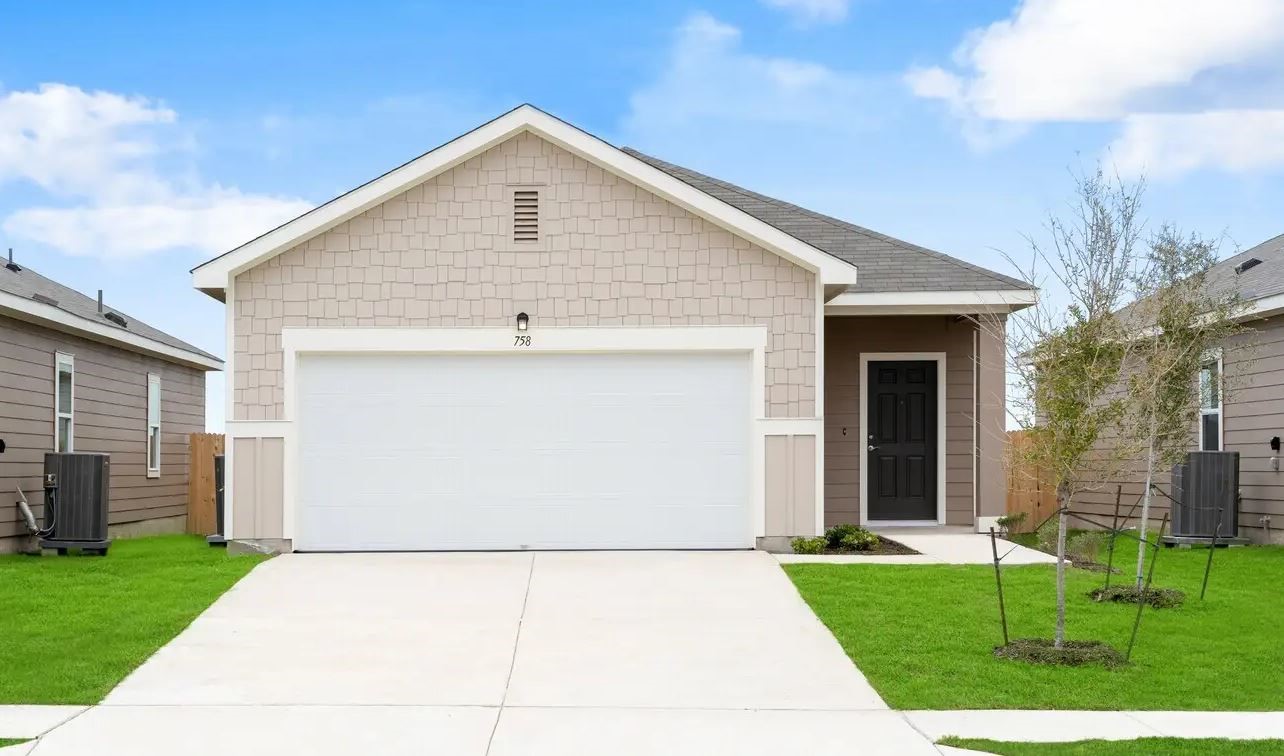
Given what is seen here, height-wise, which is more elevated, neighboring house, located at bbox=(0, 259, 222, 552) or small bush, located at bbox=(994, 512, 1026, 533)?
neighboring house, located at bbox=(0, 259, 222, 552)

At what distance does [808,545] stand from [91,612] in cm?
691

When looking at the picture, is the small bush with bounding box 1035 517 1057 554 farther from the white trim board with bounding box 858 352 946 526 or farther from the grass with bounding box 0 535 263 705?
the grass with bounding box 0 535 263 705

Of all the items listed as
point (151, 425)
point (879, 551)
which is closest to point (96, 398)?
point (151, 425)

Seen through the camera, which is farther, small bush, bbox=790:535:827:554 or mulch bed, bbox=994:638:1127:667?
small bush, bbox=790:535:827:554

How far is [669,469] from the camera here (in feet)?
45.1

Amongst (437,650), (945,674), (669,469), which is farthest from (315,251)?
(945,674)

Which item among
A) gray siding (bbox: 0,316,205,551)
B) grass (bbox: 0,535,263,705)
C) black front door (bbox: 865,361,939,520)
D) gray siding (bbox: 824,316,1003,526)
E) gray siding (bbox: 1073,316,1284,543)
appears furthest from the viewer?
black front door (bbox: 865,361,939,520)

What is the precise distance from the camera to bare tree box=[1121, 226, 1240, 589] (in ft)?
36.0

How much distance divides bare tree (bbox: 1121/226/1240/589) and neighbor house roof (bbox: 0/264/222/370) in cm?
1223

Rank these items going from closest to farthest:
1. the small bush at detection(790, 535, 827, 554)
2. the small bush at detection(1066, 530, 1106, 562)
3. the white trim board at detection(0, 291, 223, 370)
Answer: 1. the small bush at detection(790, 535, 827, 554)
2. the small bush at detection(1066, 530, 1106, 562)
3. the white trim board at detection(0, 291, 223, 370)

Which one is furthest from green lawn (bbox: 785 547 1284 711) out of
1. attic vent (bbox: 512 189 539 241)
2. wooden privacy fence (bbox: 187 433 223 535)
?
wooden privacy fence (bbox: 187 433 223 535)

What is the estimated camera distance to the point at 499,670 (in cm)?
883

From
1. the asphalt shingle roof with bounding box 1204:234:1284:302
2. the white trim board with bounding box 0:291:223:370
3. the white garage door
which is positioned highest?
the asphalt shingle roof with bounding box 1204:234:1284:302

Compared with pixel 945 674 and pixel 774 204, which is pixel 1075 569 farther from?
pixel 774 204
